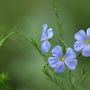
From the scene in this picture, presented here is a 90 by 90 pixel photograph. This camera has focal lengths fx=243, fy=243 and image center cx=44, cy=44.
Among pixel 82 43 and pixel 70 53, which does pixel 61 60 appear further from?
pixel 82 43

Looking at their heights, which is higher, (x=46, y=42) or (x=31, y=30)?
(x=46, y=42)

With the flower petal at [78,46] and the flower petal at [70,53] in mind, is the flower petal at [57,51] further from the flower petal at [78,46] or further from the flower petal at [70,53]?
the flower petal at [78,46]

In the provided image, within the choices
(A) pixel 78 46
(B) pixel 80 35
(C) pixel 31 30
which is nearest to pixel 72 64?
(A) pixel 78 46

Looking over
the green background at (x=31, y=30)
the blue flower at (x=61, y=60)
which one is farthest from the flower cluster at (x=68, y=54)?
the green background at (x=31, y=30)

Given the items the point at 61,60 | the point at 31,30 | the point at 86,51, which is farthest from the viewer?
the point at 31,30

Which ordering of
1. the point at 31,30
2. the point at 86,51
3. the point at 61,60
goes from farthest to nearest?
the point at 31,30 < the point at 61,60 < the point at 86,51

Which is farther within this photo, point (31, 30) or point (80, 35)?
point (31, 30)
